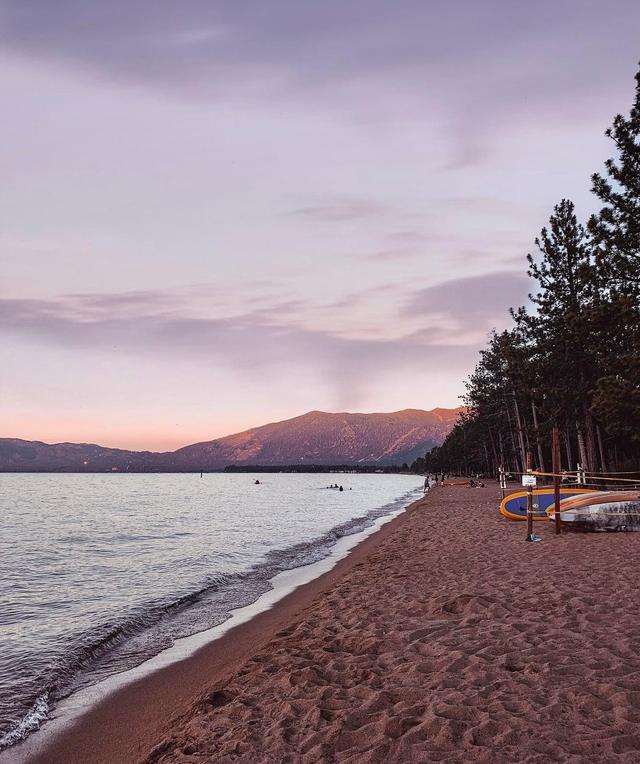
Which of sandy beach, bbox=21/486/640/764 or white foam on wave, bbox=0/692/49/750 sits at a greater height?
sandy beach, bbox=21/486/640/764

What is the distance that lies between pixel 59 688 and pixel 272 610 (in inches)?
191

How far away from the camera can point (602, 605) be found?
327 inches

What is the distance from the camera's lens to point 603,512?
57.9 feet

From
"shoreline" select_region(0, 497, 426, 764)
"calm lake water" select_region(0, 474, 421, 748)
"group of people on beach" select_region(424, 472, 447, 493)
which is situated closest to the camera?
"shoreline" select_region(0, 497, 426, 764)

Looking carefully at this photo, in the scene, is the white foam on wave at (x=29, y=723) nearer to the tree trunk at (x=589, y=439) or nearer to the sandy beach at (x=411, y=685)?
the sandy beach at (x=411, y=685)

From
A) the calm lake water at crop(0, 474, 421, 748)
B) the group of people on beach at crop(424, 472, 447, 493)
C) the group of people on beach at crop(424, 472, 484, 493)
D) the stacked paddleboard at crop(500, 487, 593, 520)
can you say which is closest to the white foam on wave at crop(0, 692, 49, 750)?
the calm lake water at crop(0, 474, 421, 748)

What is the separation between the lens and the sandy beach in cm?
449

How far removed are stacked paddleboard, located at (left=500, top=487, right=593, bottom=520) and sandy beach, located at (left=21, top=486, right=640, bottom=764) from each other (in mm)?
10597

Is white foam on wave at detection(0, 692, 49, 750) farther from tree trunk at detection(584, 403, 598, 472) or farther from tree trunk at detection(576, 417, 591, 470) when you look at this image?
tree trunk at detection(576, 417, 591, 470)

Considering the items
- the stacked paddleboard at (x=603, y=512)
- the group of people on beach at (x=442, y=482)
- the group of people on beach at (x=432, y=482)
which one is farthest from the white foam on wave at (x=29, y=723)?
the group of people on beach at (x=432, y=482)

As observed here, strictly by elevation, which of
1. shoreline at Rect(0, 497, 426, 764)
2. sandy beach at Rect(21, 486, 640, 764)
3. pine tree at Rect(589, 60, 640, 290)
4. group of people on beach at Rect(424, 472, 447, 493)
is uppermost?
pine tree at Rect(589, 60, 640, 290)

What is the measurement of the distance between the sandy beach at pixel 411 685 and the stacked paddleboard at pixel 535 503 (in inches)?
417

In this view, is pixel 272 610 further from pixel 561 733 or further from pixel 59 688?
pixel 561 733

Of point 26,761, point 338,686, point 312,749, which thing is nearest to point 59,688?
point 26,761
